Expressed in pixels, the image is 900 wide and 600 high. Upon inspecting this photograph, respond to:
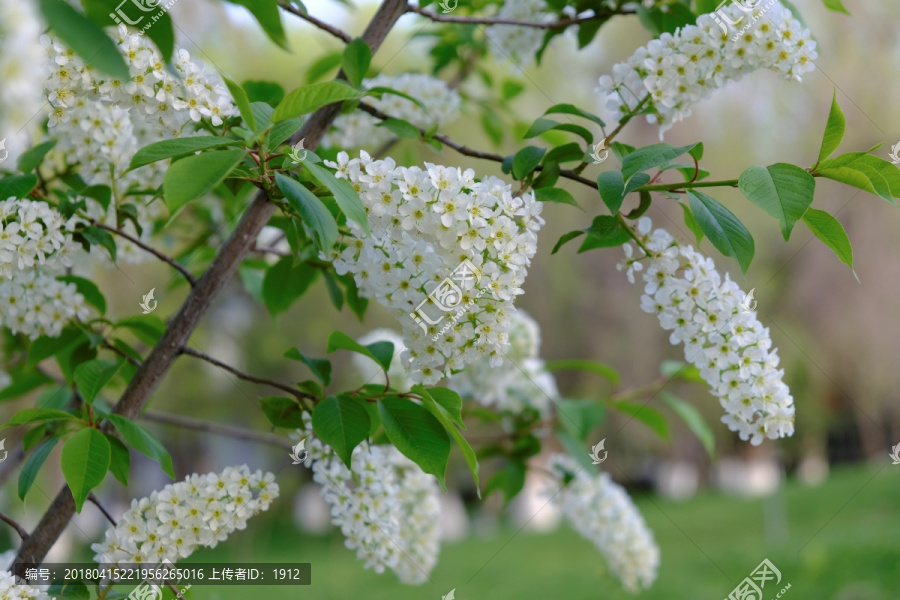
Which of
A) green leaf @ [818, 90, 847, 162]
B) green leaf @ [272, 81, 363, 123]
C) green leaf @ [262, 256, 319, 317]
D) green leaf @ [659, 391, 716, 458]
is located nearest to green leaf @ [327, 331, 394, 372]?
green leaf @ [262, 256, 319, 317]

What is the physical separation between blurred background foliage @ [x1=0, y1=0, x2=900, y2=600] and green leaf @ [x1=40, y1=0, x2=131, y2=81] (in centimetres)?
504

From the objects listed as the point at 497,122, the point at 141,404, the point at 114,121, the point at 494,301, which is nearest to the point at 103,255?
the point at 114,121

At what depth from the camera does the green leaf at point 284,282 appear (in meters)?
1.39

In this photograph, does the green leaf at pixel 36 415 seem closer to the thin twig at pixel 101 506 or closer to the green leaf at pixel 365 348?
the thin twig at pixel 101 506

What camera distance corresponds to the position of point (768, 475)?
14500mm

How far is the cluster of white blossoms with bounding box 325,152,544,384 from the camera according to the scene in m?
0.93

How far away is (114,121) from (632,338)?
10.1 m

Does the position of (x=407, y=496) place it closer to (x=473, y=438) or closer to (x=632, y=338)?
(x=473, y=438)

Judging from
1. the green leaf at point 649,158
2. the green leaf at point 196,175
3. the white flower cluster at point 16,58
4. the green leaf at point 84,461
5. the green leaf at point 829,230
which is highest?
the white flower cluster at point 16,58

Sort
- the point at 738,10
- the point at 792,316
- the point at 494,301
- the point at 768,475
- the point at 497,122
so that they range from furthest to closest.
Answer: the point at 768,475 < the point at 792,316 < the point at 497,122 < the point at 738,10 < the point at 494,301


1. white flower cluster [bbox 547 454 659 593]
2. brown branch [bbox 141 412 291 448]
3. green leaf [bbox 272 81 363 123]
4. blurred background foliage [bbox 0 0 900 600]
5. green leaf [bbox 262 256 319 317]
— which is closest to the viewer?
green leaf [bbox 272 81 363 123]

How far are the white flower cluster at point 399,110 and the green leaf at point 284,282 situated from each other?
0.33m

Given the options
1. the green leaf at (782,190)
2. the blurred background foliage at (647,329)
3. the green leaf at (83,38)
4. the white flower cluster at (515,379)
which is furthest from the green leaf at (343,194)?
the blurred background foliage at (647,329)

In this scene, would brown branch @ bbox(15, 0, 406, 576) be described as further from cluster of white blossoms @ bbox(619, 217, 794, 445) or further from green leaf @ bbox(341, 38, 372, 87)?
cluster of white blossoms @ bbox(619, 217, 794, 445)
